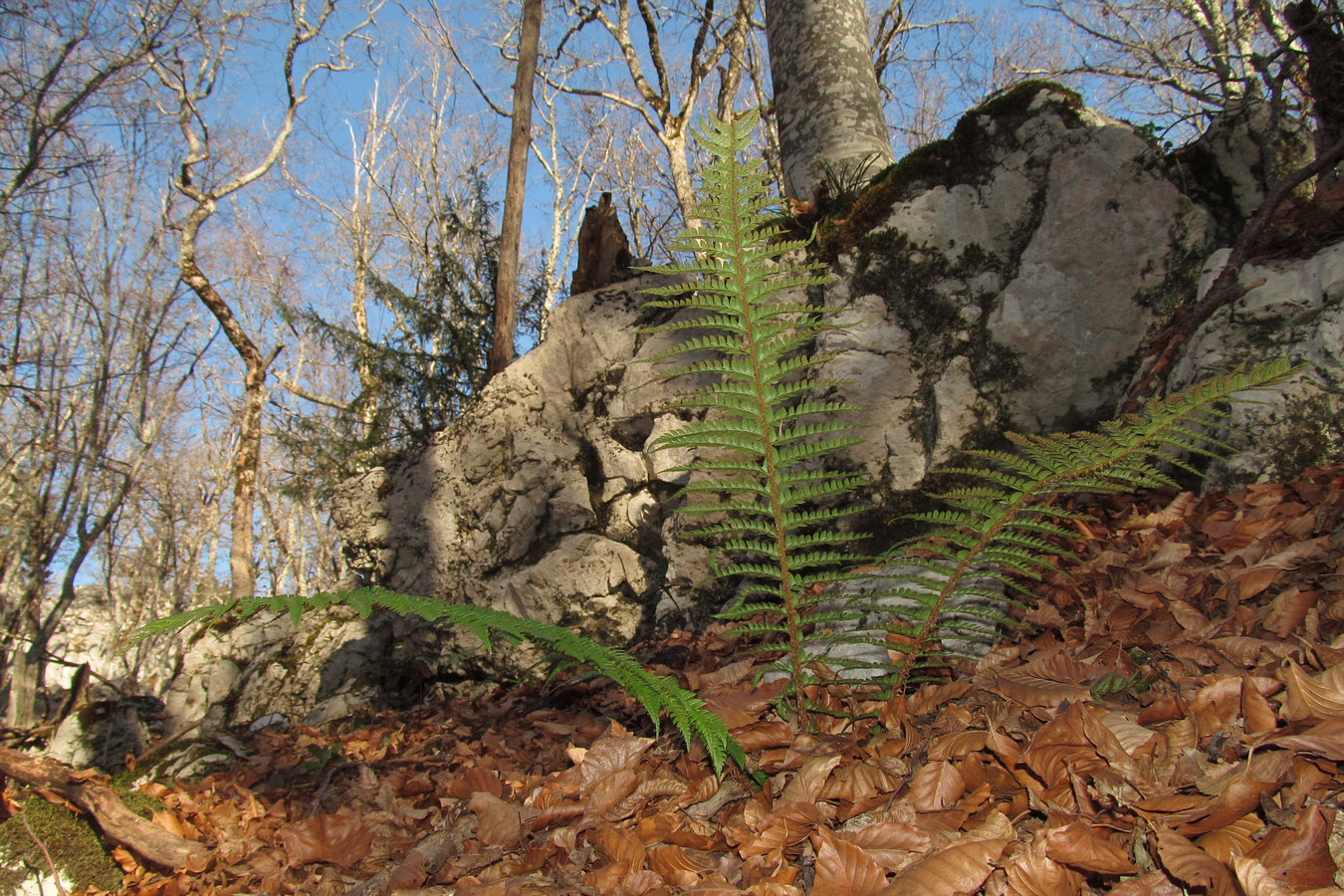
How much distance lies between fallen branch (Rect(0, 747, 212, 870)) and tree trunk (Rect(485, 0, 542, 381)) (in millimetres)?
4456

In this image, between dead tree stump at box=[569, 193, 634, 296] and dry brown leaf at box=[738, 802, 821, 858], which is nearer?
dry brown leaf at box=[738, 802, 821, 858]

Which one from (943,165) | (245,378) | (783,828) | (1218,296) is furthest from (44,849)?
(245,378)

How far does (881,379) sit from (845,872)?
2.74 m

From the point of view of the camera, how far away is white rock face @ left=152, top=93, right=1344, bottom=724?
3232 millimetres

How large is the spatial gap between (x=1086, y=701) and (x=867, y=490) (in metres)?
2.09

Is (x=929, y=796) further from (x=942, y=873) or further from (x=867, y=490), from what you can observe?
(x=867, y=490)

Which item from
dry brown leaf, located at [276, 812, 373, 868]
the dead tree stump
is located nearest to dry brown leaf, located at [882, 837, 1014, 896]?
dry brown leaf, located at [276, 812, 373, 868]

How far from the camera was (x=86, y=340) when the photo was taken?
1106 centimetres

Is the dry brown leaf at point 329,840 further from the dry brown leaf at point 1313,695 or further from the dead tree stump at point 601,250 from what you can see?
the dead tree stump at point 601,250

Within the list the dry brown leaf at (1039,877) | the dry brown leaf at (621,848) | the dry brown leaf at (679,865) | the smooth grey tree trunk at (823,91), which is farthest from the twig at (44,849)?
the smooth grey tree trunk at (823,91)

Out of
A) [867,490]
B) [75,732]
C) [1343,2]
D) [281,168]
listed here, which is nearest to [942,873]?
[867,490]

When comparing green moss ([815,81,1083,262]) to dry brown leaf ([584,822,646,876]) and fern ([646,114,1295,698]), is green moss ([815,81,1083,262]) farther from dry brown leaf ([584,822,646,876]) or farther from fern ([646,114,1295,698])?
dry brown leaf ([584,822,646,876])

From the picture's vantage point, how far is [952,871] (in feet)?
3.26

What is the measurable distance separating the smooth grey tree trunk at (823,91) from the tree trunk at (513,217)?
A: 2.77 metres
